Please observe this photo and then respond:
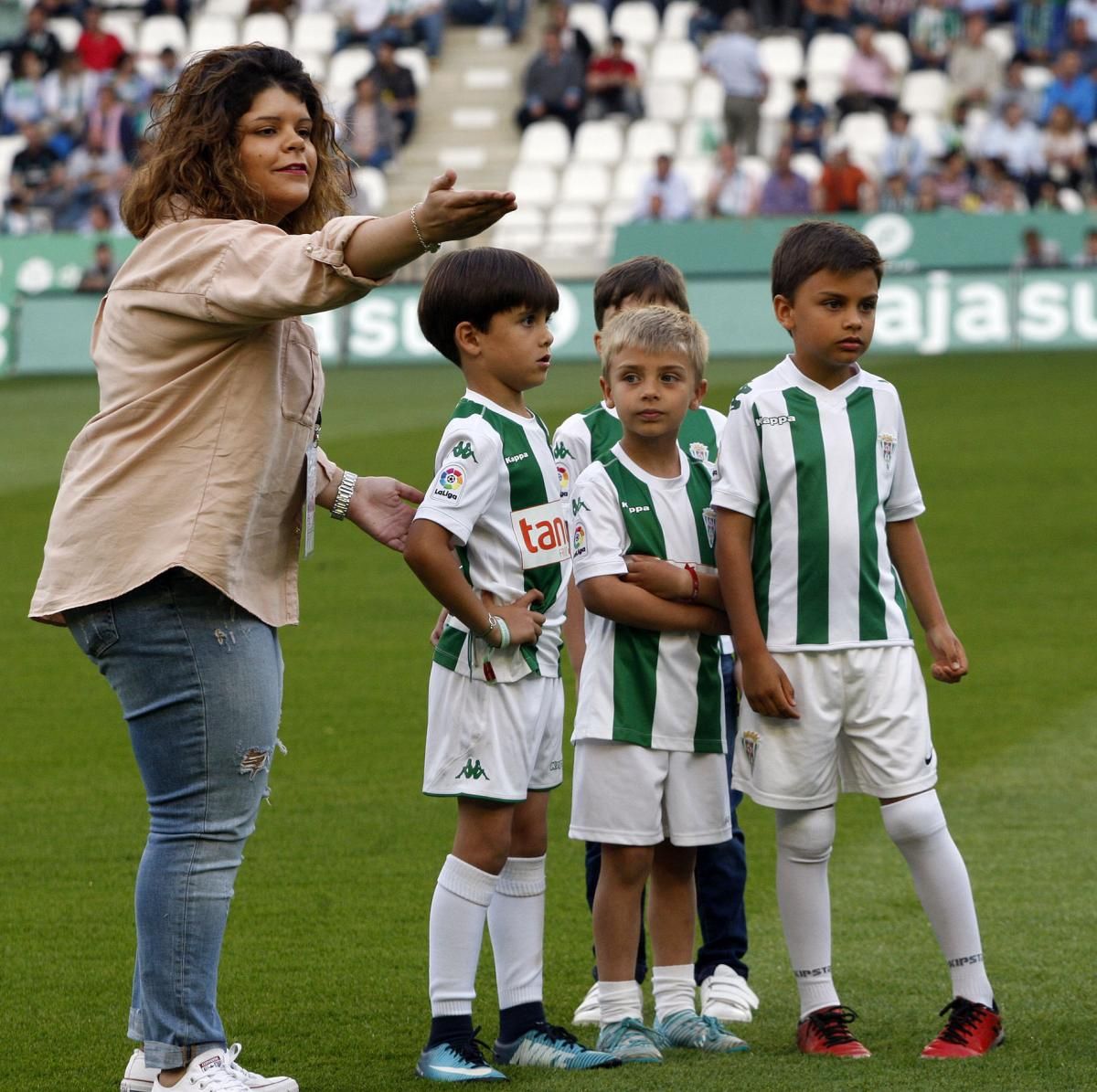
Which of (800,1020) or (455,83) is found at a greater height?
(455,83)

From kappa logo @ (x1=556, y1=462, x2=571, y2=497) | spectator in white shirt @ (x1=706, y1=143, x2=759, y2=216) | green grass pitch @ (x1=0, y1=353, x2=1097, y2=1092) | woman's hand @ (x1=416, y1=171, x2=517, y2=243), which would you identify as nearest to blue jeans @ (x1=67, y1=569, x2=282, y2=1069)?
green grass pitch @ (x1=0, y1=353, x2=1097, y2=1092)

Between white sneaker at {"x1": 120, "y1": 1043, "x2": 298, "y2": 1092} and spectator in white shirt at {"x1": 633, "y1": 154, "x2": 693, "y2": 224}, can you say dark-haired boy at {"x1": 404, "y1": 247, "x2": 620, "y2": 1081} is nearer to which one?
white sneaker at {"x1": 120, "y1": 1043, "x2": 298, "y2": 1092}

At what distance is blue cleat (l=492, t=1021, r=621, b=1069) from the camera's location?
3.99 m

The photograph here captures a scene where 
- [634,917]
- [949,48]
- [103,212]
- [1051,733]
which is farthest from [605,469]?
[949,48]

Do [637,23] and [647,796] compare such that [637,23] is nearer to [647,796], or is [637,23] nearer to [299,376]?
[647,796]

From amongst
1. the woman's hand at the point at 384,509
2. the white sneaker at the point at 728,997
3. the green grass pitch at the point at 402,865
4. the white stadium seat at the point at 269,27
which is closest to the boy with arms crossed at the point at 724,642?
the white sneaker at the point at 728,997

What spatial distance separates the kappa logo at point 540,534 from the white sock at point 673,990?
2.99 ft

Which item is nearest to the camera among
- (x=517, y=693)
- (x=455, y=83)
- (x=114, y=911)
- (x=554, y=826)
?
(x=517, y=693)

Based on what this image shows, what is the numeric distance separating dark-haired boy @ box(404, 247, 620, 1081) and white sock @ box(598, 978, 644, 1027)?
0.09 meters

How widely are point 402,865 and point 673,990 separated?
1.68 meters

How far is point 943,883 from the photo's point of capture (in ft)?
13.6

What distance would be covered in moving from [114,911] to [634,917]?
5.84 feet

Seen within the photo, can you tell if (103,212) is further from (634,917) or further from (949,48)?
(634,917)

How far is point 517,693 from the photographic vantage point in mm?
4043
